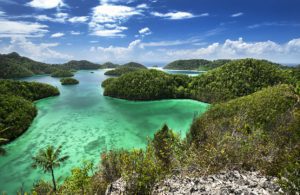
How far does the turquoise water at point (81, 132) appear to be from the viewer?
44.4 meters

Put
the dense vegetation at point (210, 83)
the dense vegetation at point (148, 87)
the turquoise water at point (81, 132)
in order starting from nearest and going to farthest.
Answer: the turquoise water at point (81, 132)
the dense vegetation at point (210, 83)
the dense vegetation at point (148, 87)

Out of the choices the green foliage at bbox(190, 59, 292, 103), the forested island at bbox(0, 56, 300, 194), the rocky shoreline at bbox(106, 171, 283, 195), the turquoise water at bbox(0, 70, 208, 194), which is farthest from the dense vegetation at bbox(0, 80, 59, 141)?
the green foliage at bbox(190, 59, 292, 103)

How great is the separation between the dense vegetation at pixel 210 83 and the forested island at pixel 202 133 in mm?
535

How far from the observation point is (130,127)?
71625mm

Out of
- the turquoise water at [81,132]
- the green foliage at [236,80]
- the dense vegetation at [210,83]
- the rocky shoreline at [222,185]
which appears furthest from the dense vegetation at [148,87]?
the rocky shoreline at [222,185]

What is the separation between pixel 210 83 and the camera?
435ft

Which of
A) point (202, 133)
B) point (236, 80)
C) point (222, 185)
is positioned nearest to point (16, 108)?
point (202, 133)

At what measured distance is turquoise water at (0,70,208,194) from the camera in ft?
146

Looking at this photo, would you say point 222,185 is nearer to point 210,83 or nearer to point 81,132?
point 81,132

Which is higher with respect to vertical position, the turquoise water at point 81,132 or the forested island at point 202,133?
the forested island at point 202,133

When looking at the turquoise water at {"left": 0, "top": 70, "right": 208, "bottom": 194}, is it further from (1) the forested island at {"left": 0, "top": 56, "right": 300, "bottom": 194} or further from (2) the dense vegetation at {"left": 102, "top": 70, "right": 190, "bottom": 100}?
(2) the dense vegetation at {"left": 102, "top": 70, "right": 190, "bottom": 100}

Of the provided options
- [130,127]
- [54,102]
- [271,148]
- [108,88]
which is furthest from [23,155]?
[108,88]

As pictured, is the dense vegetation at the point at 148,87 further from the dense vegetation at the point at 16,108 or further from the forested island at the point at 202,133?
the dense vegetation at the point at 16,108

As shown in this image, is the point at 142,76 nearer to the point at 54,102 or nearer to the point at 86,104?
the point at 86,104
